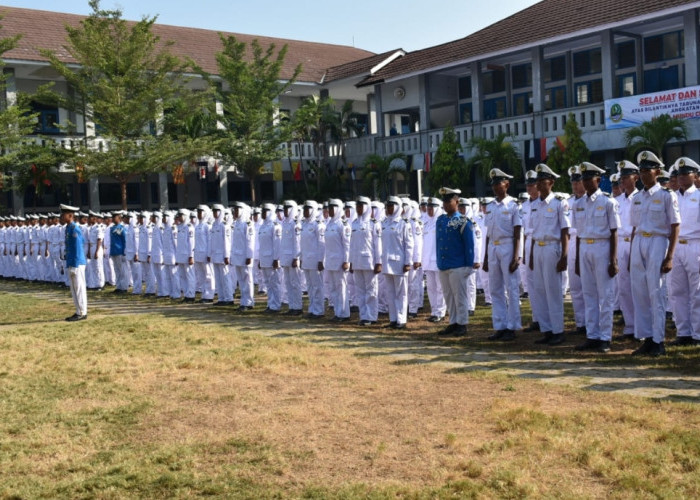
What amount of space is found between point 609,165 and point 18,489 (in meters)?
20.7

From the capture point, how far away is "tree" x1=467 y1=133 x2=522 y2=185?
75.7ft

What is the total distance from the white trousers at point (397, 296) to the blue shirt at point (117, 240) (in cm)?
919

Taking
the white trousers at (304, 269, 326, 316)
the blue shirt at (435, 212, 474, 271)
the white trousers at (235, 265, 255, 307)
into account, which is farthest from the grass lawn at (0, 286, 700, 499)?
the white trousers at (235, 265, 255, 307)

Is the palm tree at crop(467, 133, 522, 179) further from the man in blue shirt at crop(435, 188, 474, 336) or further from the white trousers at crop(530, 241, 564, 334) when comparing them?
the white trousers at crop(530, 241, 564, 334)

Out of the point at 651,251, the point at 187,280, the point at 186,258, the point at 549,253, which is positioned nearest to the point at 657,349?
the point at 651,251

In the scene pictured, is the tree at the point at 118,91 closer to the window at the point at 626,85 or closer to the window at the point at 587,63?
the window at the point at 587,63

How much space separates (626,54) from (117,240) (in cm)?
1601

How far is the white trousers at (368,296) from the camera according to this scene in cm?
1202

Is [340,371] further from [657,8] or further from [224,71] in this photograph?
[224,71]

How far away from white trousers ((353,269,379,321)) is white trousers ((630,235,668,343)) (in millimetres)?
4336

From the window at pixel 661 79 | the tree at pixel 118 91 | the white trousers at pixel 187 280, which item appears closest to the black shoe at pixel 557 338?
the white trousers at pixel 187 280

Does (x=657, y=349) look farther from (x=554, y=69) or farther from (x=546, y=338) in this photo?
(x=554, y=69)

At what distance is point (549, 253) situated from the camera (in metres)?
9.38

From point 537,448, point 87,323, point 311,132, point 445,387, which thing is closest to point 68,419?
point 445,387
